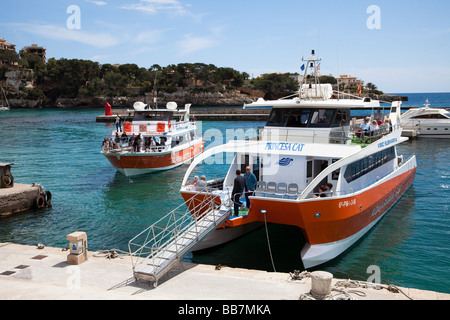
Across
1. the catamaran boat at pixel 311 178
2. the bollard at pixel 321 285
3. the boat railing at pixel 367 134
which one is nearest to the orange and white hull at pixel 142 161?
the catamaran boat at pixel 311 178

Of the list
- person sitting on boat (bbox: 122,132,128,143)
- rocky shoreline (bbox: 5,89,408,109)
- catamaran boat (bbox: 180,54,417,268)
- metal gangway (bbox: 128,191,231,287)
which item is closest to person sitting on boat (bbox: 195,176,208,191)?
catamaran boat (bbox: 180,54,417,268)

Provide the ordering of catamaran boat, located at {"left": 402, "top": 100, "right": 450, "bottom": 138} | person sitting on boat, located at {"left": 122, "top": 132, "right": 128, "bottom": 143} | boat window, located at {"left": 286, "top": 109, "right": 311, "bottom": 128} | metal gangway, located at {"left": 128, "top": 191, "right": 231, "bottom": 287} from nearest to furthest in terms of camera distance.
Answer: metal gangway, located at {"left": 128, "top": 191, "right": 231, "bottom": 287} < boat window, located at {"left": 286, "top": 109, "right": 311, "bottom": 128} < person sitting on boat, located at {"left": 122, "top": 132, "right": 128, "bottom": 143} < catamaran boat, located at {"left": 402, "top": 100, "right": 450, "bottom": 138}

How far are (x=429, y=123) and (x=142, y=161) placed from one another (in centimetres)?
3959

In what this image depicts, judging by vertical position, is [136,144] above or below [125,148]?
above

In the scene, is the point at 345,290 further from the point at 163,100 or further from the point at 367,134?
the point at 163,100

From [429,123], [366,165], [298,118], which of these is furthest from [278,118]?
[429,123]

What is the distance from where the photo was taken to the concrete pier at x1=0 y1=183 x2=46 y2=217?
18.3 meters

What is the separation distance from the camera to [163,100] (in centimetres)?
13512

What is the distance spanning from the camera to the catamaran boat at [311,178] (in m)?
12.0

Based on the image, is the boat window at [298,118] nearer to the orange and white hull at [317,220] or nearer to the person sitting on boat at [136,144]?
the orange and white hull at [317,220]

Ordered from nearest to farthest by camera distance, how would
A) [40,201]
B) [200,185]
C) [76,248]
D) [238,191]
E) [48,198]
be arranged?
1. [76,248]
2. [238,191]
3. [200,185]
4. [40,201]
5. [48,198]

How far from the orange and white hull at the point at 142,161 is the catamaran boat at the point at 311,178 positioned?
12031 mm

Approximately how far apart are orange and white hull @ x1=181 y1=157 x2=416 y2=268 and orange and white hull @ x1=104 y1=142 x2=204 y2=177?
13.6 m

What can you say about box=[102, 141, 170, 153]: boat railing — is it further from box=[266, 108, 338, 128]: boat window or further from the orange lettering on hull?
the orange lettering on hull
